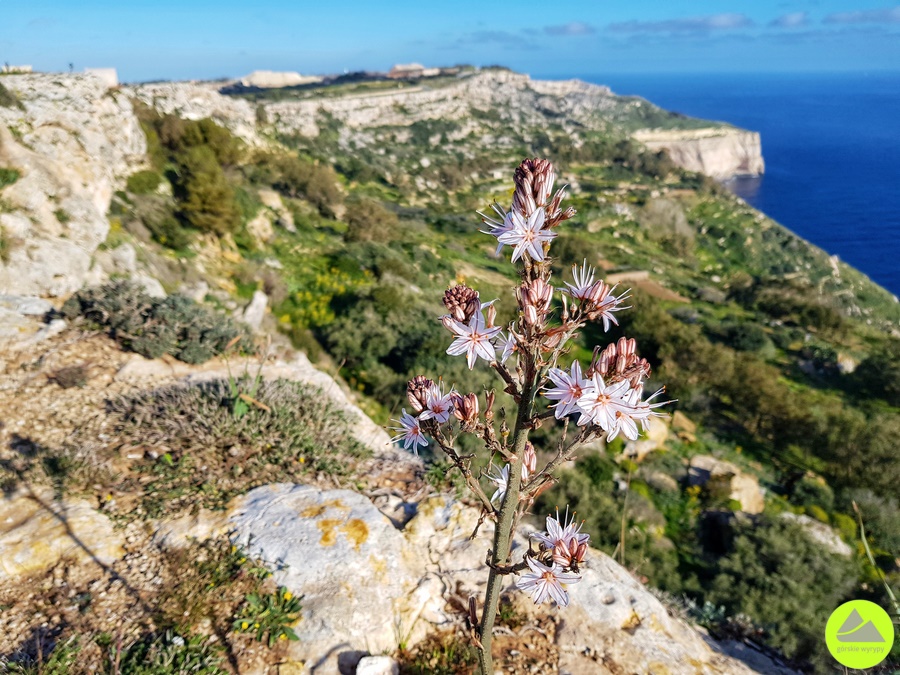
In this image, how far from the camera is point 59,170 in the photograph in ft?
55.7

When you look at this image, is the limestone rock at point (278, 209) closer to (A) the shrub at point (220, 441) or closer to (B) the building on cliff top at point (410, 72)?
(A) the shrub at point (220, 441)

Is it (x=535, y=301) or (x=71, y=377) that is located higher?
(x=535, y=301)

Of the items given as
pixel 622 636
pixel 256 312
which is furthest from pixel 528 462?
pixel 256 312

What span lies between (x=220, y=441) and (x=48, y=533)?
181cm

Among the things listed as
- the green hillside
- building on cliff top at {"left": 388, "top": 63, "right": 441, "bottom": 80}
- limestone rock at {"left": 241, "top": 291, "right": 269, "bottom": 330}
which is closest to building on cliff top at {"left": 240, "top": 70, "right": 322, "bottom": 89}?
building on cliff top at {"left": 388, "top": 63, "right": 441, "bottom": 80}

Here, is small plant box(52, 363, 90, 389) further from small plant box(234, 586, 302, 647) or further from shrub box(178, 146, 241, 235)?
shrub box(178, 146, 241, 235)

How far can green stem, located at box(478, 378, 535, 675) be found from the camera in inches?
88.1

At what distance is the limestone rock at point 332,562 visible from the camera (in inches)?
166

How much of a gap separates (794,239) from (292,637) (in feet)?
339

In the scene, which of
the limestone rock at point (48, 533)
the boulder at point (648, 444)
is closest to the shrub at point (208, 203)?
the limestone rock at point (48, 533)

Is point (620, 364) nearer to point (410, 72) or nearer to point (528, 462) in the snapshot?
point (528, 462)

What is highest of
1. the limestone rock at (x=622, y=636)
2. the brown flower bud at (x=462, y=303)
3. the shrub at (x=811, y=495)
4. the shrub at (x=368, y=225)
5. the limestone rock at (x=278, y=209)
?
the brown flower bud at (x=462, y=303)

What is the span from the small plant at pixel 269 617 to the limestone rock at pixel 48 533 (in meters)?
1.56

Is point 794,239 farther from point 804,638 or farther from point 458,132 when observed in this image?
point 804,638
